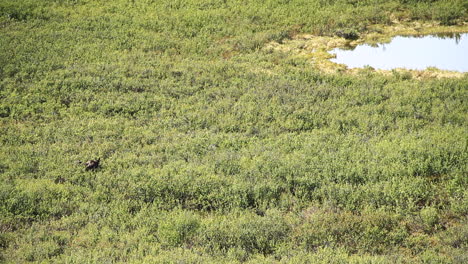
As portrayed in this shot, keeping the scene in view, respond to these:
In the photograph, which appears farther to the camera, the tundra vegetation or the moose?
the moose

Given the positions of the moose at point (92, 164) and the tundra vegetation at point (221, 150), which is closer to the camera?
the tundra vegetation at point (221, 150)

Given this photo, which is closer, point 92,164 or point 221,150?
point 92,164

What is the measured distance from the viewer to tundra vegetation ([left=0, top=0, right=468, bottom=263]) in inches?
468

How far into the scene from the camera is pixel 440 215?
12.7 m

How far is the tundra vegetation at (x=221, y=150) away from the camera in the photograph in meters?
11.9

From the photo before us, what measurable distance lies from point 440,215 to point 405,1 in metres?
23.7

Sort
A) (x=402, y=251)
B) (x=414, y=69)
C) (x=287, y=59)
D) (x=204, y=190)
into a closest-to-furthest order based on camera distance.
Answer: (x=402, y=251)
(x=204, y=190)
(x=414, y=69)
(x=287, y=59)

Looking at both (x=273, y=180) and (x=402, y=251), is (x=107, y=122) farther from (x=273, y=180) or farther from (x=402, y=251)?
(x=402, y=251)

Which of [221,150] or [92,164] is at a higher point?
[92,164]

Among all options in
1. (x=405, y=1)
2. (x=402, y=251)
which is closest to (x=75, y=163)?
(x=402, y=251)

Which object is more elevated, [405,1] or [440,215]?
[405,1]

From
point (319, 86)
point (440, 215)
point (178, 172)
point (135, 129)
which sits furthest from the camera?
point (319, 86)

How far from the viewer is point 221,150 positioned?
17.0 metres

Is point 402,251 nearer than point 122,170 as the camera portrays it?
Yes
